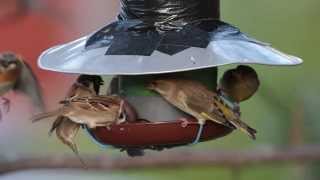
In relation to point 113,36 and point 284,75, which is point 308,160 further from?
point 113,36

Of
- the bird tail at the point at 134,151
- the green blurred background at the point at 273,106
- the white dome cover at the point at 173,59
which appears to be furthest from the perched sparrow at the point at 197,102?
the green blurred background at the point at 273,106

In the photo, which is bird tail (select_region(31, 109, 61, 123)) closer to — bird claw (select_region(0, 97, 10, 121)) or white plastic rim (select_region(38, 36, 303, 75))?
white plastic rim (select_region(38, 36, 303, 75))

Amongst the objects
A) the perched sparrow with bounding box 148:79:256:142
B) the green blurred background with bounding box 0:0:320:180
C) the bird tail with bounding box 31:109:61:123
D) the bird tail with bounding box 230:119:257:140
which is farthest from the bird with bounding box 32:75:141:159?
the green blurred background with bounding box 0:0:320:180

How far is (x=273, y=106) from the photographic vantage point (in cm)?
391

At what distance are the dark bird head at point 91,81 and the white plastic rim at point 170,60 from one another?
0.09 meters

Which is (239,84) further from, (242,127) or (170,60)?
(170,60)

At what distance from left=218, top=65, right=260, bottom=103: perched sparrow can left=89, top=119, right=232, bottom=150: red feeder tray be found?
6.9 inches

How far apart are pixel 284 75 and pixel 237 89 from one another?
2.09m

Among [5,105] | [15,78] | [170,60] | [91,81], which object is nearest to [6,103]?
[5,105]

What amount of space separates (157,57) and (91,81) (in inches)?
12.8

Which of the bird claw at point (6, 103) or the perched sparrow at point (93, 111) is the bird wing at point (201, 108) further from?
the bird claw at point (6, 103)

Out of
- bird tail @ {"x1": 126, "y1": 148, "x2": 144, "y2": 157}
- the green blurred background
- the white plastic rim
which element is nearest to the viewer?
the white plastic rim

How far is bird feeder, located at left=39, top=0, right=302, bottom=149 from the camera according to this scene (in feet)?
5.57

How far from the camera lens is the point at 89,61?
5.83 feet
